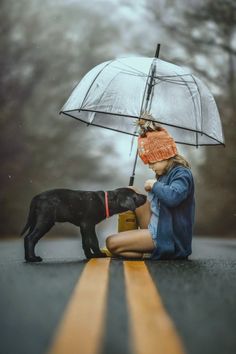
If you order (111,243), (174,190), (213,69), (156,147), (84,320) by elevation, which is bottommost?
(111,243)

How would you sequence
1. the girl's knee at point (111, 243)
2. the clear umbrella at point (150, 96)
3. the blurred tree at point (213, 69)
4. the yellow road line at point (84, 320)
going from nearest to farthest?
the yellow road line at point (84, 320) < the girl's knee at point (111, 243) < the clear umbrella at point (150, 96) < the blurred tree at point (213, 69)

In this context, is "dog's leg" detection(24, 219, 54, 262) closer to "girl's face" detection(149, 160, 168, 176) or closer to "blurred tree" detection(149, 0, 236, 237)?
"girl's face" detection(149, 160, 168, 176)

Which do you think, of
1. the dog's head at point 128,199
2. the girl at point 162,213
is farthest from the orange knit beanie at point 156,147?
the dog's head at point 128,199

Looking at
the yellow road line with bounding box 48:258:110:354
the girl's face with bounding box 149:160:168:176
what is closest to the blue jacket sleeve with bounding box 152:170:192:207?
the girl's face with bounding box 149:160:168:176

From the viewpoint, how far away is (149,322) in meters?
1.63

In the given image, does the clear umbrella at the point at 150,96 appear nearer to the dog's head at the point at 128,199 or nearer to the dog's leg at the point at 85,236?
the dog's head at the point at 128,199

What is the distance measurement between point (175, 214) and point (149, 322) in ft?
5.55

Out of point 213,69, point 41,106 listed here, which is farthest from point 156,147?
point 213,69

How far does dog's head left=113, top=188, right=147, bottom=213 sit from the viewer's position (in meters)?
3.36

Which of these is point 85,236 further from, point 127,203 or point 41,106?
point 41,106

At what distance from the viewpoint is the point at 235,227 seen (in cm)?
795

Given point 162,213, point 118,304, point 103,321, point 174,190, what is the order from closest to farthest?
point 103,321, point 118,304, point 174,190, point 162,213

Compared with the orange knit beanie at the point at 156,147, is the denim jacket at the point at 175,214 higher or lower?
lower

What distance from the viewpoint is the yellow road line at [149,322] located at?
1378 millimetres
